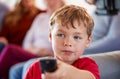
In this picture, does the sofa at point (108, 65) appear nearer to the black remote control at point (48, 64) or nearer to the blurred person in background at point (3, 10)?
the black remote control at point (48, 64)

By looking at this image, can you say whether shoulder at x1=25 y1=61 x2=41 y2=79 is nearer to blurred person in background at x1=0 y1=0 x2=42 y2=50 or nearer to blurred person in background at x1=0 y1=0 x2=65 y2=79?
blurred person in background at x1=0 y1=0 x2=65 y2=79

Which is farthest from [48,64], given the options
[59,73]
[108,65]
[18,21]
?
[18,21]

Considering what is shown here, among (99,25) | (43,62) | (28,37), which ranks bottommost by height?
(28,37)

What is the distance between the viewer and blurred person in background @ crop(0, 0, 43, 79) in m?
2.53

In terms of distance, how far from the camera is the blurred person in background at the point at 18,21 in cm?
253

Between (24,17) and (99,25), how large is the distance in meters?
0.99

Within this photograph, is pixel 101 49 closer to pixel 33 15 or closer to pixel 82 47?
pixel 82 47

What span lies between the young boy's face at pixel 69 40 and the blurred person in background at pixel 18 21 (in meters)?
1.52

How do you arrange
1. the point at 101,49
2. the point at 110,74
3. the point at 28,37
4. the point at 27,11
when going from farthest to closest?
the point at 27,11 < the point at 28,37 < the point at 101,49 < the point at 110,74

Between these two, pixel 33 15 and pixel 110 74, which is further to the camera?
pixel 33 15

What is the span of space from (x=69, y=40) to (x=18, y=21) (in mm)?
1704

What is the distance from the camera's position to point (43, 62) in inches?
30.5

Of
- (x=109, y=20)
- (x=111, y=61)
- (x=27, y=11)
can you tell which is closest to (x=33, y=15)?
(x=27, y=11)

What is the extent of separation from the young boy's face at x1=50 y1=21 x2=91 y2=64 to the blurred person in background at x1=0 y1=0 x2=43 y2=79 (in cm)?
152
